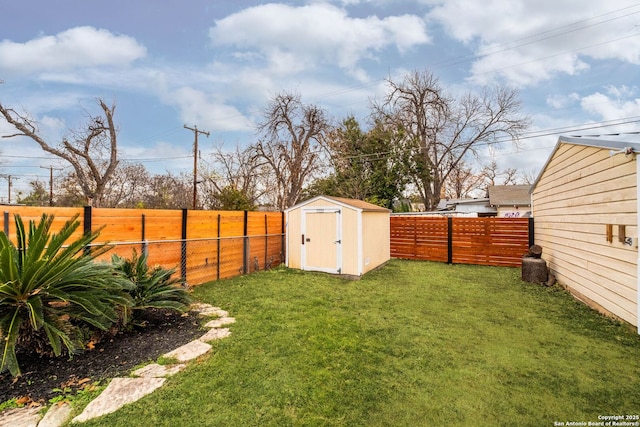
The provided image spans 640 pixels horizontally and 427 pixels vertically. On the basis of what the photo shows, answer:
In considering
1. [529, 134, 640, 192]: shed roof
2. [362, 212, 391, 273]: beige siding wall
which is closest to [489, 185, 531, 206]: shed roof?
[362, 212, 391, 273]: beige siding wall

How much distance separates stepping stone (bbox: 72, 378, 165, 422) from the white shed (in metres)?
4.88

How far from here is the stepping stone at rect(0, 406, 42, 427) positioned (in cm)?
178

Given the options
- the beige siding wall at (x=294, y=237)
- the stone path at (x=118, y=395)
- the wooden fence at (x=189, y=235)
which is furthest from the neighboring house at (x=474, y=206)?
the stone path at (x=118, y=395)

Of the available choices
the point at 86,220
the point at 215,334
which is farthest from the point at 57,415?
the point at 86,220

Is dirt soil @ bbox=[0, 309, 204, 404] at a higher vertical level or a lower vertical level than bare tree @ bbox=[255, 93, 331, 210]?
lower

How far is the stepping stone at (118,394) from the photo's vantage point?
1.92 m

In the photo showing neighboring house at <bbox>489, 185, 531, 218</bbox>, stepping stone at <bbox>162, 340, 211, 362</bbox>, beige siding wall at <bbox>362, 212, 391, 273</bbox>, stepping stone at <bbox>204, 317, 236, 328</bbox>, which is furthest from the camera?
neighboring house at <bbox>489, 185, 531, 218</bbox>

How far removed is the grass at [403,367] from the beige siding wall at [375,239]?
2371 millimetres

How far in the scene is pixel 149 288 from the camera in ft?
11.8

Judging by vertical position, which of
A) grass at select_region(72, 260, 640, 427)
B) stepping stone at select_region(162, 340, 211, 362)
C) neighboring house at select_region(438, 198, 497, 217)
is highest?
neighboring house at select_region(438, 198, 497, 217)

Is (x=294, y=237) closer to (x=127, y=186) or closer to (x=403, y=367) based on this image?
(x=403, y=367)

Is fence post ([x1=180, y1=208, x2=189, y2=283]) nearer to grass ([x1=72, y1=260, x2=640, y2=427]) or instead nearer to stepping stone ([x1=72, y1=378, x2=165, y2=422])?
grass ([x1=72, y1=260, x2=640, y2=427])

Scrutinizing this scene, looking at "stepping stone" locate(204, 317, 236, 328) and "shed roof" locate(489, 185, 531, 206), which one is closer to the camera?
"stepping stone" locate(204, 317, 236, 328)

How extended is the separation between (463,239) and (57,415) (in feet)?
29.7
